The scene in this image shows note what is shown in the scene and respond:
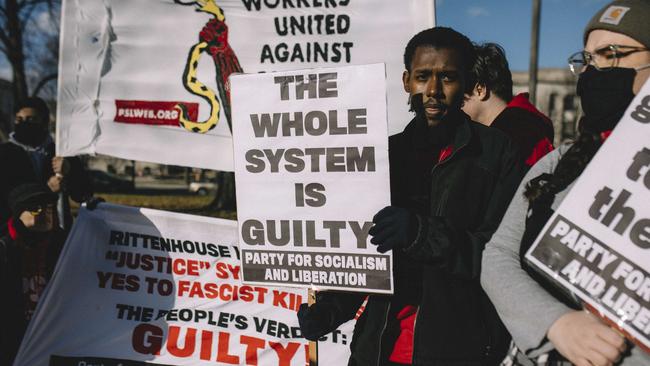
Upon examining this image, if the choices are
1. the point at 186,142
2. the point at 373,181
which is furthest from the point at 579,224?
the point at 186,142

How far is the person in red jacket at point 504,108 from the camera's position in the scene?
2908mm

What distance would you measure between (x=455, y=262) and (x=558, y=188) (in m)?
0.41

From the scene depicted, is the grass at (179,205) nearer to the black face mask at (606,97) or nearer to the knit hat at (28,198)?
the knit hat at (28,198)

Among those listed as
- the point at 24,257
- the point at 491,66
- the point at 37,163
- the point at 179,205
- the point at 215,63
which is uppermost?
the point at 215,63

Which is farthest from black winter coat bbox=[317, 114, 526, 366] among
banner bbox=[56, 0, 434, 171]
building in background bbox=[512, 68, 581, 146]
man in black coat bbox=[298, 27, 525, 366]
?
building in background bbox=[512, 68, 581, 146]

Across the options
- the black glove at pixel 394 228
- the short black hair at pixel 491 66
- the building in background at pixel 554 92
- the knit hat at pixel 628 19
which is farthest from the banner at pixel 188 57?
the building in background at pixel 554 92

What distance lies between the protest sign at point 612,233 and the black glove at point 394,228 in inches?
17.6

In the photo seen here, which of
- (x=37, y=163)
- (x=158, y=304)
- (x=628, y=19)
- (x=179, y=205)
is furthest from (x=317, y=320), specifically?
(x=179, y=205)

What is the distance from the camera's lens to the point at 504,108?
11.3 feet

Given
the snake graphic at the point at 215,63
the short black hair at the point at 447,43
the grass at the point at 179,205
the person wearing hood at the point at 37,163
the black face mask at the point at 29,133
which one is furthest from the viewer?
the grass at the point at 179,205

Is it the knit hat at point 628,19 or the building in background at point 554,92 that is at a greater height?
the knit hat at point 628,19

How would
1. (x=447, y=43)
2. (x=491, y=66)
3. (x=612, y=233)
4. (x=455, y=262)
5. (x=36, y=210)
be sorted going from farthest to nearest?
(x=36, y=210) < (x=491, y=66) < (x=447, y=43) < (x=455, y=262) < (x=612, y=233)

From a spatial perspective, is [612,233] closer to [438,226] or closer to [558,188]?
[558,188]

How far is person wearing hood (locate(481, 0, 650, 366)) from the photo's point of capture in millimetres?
1388
